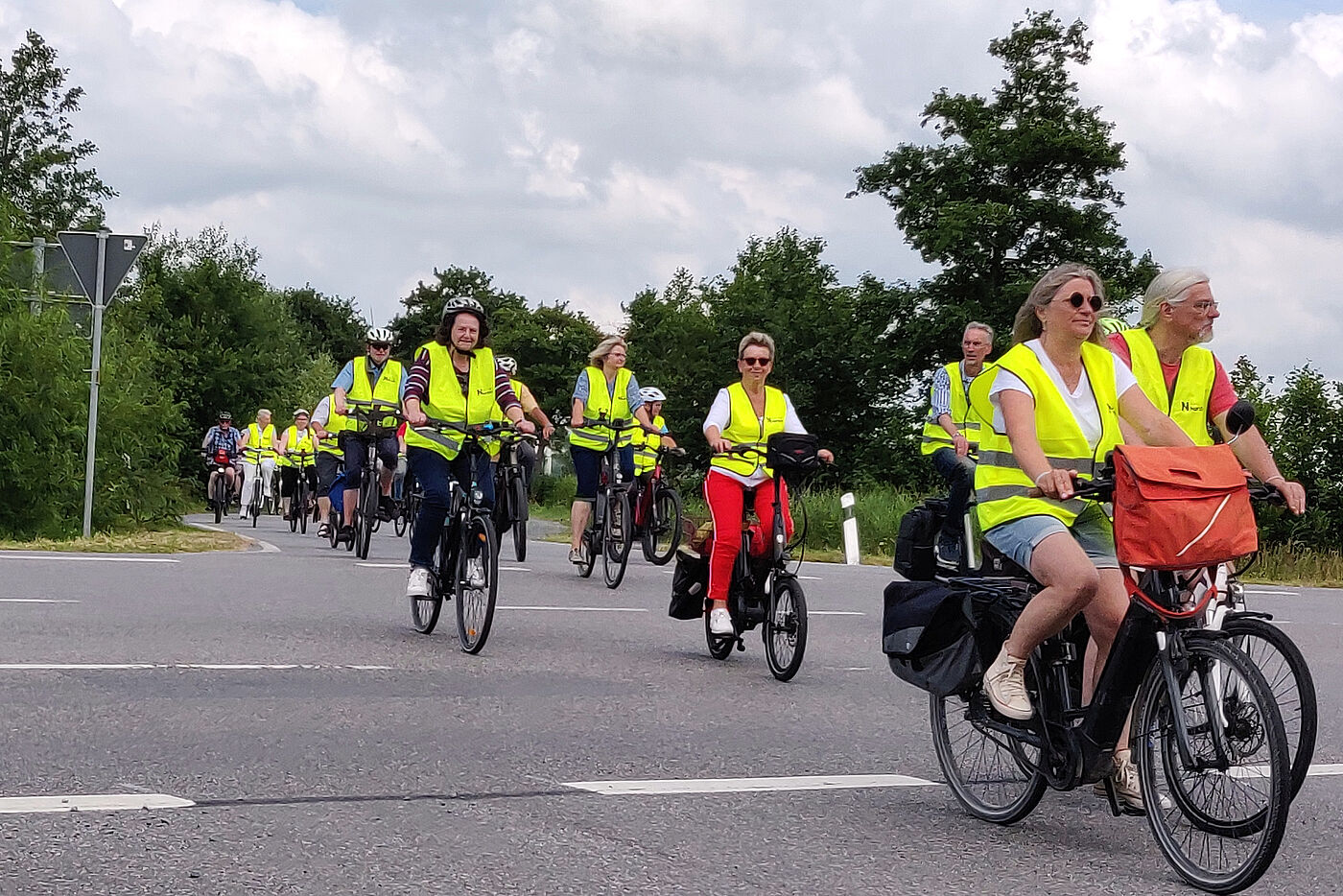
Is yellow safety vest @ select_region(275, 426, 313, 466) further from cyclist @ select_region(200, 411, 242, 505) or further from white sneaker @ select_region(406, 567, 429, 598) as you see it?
white sneaker @ select_region(406, 567, 429, 598)

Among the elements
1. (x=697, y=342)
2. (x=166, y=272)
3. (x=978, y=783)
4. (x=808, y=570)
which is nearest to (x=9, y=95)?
(x=166, y=272)

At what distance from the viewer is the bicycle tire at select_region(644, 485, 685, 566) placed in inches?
647

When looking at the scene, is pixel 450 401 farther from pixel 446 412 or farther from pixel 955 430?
pixel 955 430

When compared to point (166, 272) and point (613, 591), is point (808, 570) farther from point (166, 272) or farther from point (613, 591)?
point (166, 272)

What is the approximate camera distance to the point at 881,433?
5816 centimetres

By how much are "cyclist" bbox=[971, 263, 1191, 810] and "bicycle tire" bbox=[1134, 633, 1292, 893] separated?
0.86 ft

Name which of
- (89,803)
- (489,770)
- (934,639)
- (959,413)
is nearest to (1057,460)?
(934,639)

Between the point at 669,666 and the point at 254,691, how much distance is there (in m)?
2.47

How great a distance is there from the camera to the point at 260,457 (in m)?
30.5

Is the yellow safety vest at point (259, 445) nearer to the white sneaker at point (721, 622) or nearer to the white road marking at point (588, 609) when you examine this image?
the white road marking at point (588, 609)

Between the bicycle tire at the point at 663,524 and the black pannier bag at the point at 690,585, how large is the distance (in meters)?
5.83

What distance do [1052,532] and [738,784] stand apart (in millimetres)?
1449


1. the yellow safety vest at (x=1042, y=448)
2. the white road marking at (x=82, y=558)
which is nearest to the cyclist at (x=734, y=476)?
the yellow safety vest at (x=1042, y=448)

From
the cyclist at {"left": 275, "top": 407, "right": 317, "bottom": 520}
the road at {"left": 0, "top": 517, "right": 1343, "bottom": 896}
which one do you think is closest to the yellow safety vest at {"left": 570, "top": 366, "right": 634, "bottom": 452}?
the road at {"left": 0, "top": 517, "right": 1343, "bottom": 896}
